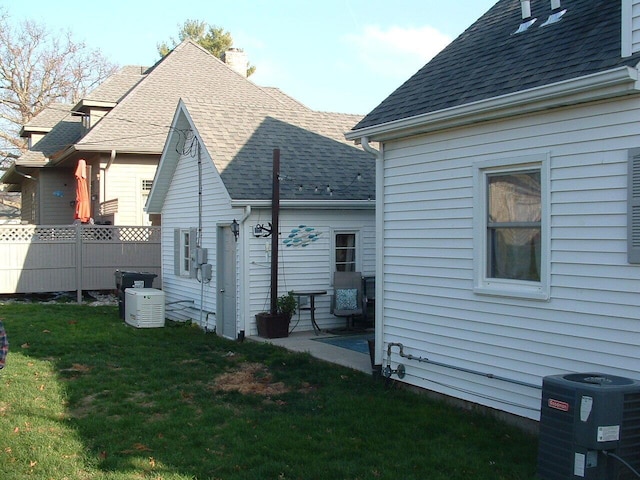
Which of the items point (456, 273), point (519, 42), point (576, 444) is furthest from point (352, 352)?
point (576, 444)

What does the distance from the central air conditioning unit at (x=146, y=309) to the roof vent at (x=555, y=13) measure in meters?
10.3

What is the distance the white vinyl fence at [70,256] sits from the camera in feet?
66.3

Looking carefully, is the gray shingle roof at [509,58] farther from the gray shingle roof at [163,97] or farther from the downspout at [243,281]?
the gray shingle roof at [163,97]

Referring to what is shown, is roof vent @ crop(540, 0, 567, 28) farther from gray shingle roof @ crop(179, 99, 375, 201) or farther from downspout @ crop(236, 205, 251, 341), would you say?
downspout @ crop(236, 205, 251, 341)

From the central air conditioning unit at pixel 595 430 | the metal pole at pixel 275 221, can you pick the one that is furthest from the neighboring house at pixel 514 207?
the metal pole at pixel 275 221

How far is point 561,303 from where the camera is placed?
22.0 feet

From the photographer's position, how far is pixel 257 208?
44.1 feet

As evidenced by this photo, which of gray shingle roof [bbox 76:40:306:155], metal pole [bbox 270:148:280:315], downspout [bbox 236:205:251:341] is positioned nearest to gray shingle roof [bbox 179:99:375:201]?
metal pole [bbox 270:148:280:315]

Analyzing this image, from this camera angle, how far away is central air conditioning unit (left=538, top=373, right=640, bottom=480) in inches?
204

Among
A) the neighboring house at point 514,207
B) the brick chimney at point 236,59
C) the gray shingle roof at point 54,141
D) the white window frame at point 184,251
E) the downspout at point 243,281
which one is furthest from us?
the brick chimney at point 236,59

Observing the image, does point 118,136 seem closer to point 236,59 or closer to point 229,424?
point 236,59

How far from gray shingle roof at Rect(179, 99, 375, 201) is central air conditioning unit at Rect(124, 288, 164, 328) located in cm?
356

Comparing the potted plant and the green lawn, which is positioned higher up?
the potted plant

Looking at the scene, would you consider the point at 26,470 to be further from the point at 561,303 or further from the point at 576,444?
the point at 561,303
